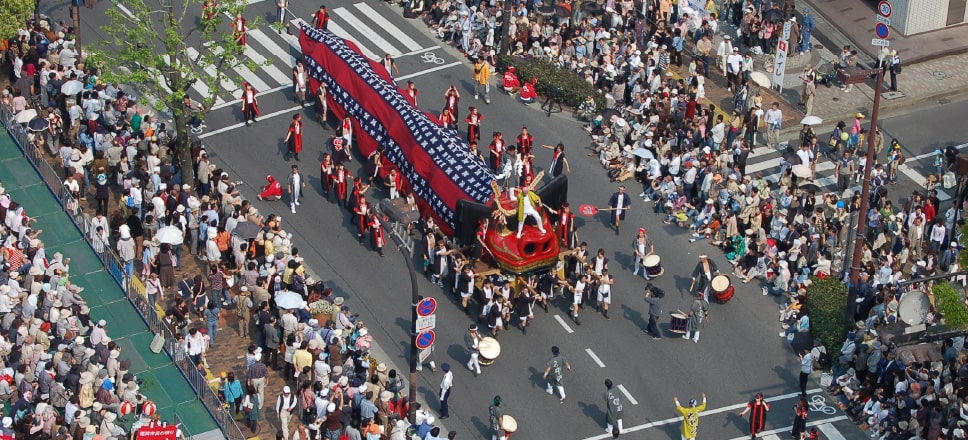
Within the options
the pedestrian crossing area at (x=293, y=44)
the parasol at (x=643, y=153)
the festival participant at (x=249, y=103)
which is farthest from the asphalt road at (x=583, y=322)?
the pedestrian crossing area at (x=293, y=44)

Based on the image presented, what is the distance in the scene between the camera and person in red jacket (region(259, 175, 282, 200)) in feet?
171

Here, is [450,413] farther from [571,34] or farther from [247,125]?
[571,34]

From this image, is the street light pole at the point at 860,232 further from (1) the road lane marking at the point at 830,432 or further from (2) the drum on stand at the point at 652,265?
(2) the drum on stand at the point at 652,265

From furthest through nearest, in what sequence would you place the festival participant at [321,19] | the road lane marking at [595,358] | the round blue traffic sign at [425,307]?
the festival participant at [321,19] → the road lane marking at [595,358] → the round blue traffic sign at [425,307]

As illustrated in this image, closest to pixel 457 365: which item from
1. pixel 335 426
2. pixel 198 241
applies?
pixel 335 426

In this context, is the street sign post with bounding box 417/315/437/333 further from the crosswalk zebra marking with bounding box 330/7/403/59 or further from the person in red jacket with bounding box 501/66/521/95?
the crosswalk zebra marking with bounding box 330/7/403/59

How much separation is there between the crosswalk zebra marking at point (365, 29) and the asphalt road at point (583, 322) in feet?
12.3

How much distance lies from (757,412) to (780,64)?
55.4ft

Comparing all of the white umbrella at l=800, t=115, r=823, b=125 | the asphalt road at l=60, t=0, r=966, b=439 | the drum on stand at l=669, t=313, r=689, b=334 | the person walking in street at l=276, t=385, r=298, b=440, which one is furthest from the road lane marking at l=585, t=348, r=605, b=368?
the white umbrella at l=800, t=115, r=823, b=125

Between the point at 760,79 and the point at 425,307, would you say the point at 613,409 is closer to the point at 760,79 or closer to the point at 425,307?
the point at 425,307

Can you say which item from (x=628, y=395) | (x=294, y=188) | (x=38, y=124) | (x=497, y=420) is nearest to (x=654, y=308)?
(x=628, y=395)

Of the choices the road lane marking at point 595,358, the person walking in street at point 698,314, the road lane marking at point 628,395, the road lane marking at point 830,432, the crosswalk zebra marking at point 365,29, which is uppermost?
the crosswalk zebra marking at point 365,29

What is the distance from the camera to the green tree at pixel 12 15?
54406 mm

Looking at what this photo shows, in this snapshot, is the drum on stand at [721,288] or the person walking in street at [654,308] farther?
the drum on stand at [721,288]
